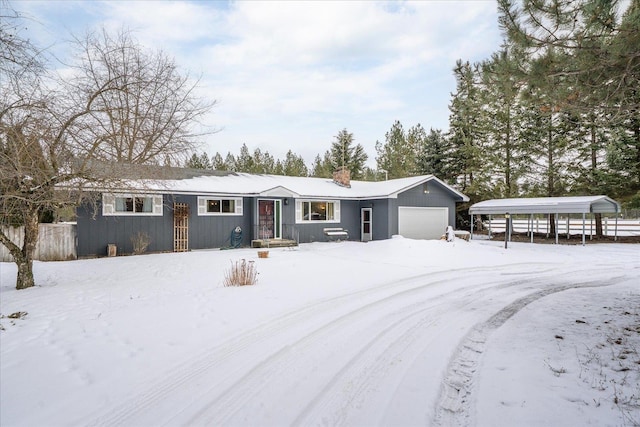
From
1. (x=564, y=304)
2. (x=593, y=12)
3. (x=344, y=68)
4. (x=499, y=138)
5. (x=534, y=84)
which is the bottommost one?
(x=564, y=304)

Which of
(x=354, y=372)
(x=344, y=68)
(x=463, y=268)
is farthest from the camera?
(x=344, y=68)

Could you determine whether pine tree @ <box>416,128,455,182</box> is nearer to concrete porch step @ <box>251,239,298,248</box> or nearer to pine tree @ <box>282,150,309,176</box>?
concrete porch step @ <box>251,239,298,248</box>

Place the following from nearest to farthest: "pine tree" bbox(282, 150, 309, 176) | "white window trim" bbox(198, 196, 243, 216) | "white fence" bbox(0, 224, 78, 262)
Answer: "white fence" bbox(0, 224, 78, 262) < "white window trim" bbox(198, 196, 243, 216) < "pine tree" bbox(282, 150, 309, 176)

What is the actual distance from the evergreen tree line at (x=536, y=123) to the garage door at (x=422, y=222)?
19.4 ft

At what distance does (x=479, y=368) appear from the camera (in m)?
3.66

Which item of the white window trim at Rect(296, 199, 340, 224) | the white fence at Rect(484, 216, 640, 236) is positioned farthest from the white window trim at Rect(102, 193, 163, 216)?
the white fence at Rect(484, 216, 640, 236)

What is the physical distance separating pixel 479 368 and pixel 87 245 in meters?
13.6

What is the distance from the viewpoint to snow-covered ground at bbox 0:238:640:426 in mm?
2824

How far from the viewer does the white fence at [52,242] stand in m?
11.7

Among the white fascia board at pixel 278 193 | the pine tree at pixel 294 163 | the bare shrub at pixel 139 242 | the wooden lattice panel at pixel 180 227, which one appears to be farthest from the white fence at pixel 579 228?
the pine tree at pixel 294 163

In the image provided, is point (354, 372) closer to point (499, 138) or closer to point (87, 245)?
point (87, 245)

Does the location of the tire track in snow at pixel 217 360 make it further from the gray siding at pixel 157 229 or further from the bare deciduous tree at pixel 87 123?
the gray siding at pixel 157 229

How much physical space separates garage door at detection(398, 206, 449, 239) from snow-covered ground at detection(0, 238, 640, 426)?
1031 centimetres

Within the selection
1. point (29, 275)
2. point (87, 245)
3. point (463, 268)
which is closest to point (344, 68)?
point (463, 268)
